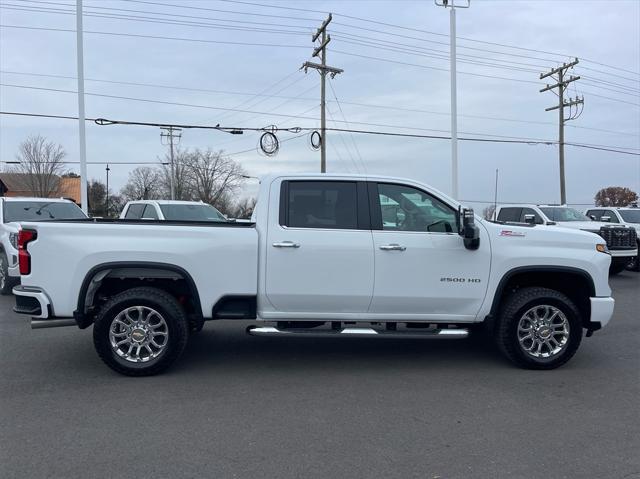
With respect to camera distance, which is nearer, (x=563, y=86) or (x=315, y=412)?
(x=315, y=412)

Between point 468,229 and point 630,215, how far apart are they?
14.3 metres

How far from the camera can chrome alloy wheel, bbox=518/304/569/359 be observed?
19.6ft

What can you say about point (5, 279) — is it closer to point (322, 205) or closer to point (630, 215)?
point (322, 205)

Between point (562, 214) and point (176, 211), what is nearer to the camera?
point (176, 211)

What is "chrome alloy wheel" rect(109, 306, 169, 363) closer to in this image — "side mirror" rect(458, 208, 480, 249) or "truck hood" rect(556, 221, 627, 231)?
"side mirror" rect(458, 208, 480, 249)

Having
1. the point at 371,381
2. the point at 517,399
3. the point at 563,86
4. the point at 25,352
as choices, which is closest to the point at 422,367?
the point at 371,381

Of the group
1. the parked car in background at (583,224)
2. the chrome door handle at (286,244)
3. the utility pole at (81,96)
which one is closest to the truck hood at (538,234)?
the chrome door handle at (286,244)

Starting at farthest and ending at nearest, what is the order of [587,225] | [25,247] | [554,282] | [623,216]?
[623,216], [587,225], [554,282], [25,247]

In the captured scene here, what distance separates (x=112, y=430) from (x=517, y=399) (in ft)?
11.3

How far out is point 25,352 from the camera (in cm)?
666

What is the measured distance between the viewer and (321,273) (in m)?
5.73

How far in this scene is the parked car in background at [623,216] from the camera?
1636cm

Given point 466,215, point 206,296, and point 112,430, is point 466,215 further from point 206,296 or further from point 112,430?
point 112,430

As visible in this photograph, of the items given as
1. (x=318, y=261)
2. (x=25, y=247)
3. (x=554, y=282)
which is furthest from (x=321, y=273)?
→ (x=25, y=247)
